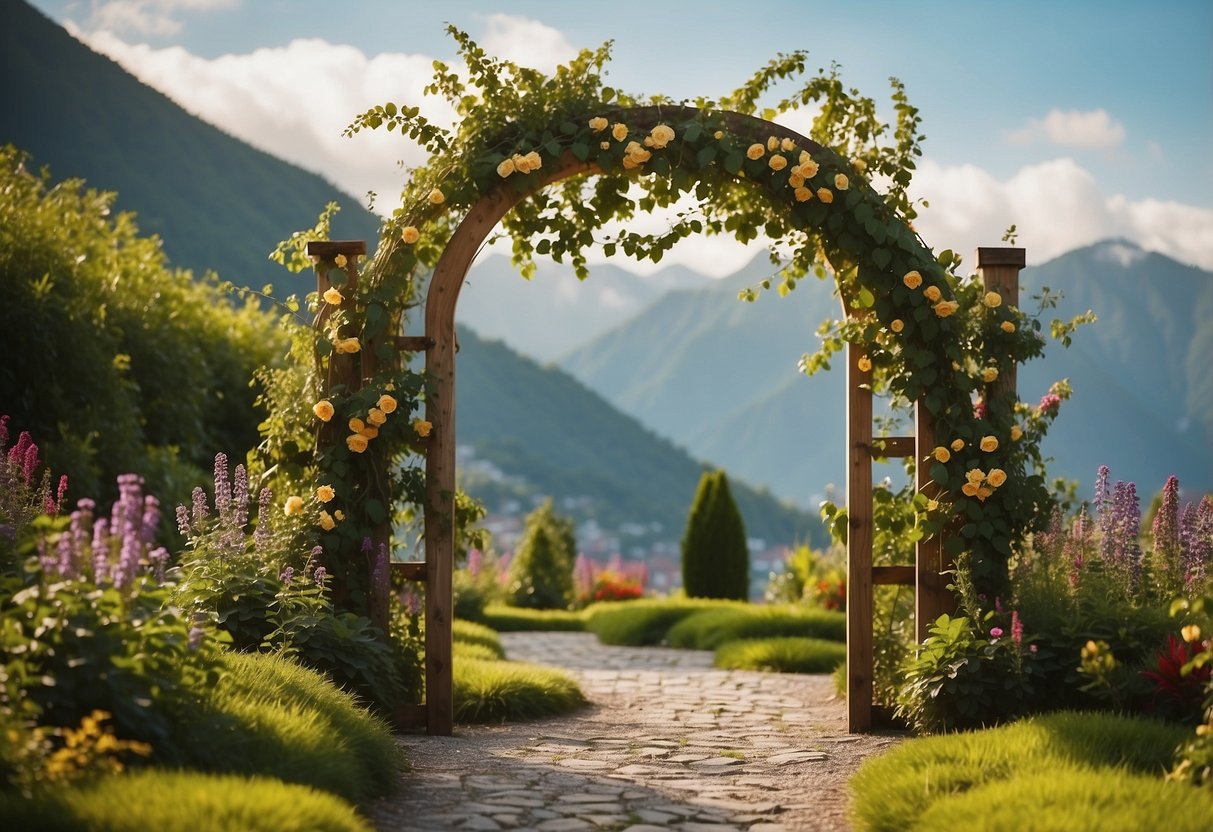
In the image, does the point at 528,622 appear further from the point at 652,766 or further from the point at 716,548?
the point at 652,766

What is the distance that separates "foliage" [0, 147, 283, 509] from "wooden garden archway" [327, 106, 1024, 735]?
3982 millimetres

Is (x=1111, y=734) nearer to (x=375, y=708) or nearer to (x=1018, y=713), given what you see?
(x=1018, y=713)

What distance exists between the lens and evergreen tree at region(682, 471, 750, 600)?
12.9m

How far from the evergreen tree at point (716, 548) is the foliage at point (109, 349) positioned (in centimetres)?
497

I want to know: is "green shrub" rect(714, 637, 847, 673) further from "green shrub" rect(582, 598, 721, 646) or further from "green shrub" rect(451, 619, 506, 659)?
"green shrub" rect(582, 598, 721, 646)

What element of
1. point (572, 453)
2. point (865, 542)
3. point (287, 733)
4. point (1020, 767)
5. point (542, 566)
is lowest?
point (1020, 767)

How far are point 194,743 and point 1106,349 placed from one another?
55.7 meters

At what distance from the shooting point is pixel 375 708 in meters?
5.45

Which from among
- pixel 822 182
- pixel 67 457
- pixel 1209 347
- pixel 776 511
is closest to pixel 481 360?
pixel 776 511

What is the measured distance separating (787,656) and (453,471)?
11.9 feet

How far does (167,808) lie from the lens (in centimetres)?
283

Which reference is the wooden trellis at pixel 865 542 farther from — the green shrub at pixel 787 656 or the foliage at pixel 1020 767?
the green shrub at pixel 787 656

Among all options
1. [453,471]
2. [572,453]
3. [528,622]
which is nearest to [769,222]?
[453,471]

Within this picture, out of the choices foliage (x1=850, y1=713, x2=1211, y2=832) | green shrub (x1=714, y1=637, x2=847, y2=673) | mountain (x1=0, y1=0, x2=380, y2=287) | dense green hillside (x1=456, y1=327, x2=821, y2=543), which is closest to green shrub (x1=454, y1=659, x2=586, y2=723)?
green shrub (x1=714, y1=637, x2=847, y2=673)
